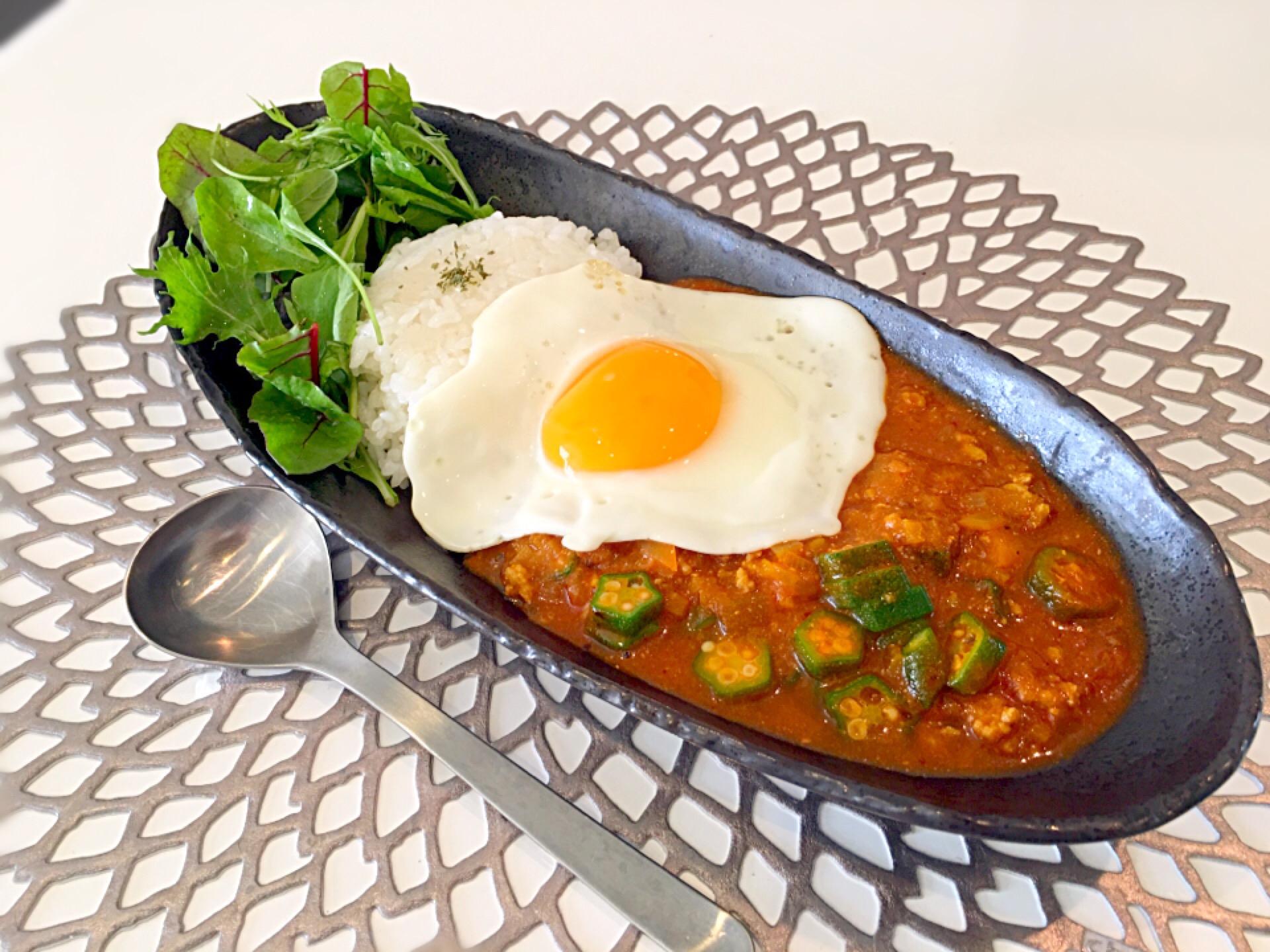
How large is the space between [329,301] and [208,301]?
0.28 m

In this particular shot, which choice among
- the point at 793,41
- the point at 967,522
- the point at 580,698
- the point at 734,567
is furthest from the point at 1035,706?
the point at 793,41

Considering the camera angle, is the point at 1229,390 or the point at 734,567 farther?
the point at 1229,390

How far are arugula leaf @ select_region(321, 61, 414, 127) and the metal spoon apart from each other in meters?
1.01

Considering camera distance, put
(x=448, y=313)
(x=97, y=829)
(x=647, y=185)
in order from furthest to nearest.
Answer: (x=647, y=185) < (x=448, y=313) < (x=97, y=829)

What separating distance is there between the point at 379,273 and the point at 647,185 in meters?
0.74

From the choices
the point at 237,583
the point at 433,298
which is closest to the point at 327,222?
the point at 433,298

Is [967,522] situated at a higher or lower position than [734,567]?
higher

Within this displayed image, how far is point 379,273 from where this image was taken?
8.27ft

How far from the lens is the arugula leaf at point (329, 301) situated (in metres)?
2.33

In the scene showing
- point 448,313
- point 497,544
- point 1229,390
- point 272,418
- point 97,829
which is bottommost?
point 97,829

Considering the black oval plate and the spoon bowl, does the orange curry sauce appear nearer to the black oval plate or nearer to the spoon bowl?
the black oval plate

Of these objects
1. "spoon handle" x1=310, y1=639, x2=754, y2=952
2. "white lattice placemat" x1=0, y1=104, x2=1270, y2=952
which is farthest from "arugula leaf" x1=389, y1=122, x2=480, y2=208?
"spoon handle" x1=310, y1=639, x2=754, y2=952

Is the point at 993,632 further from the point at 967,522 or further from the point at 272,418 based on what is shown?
the point at 272,418

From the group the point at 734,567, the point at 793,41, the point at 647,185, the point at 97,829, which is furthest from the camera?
the point at 793,41
